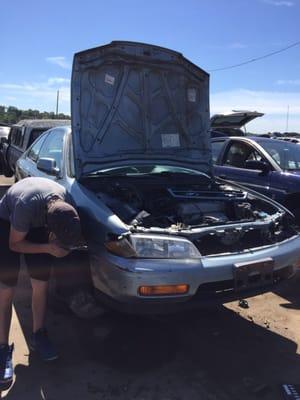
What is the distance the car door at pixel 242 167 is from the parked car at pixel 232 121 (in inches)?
207

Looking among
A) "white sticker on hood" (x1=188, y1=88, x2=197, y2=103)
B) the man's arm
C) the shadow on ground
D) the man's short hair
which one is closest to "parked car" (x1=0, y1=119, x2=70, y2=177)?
"white sticker on hood" (x1=188, y1=88, x2=197, y2=103)

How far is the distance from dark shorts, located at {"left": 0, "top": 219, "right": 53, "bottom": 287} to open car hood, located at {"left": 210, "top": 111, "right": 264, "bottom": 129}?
9.91 metres

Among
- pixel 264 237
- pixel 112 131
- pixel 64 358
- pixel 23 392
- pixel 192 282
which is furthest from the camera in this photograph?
pixel 112 131

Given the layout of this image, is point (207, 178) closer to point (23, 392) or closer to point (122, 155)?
point (122, 155)

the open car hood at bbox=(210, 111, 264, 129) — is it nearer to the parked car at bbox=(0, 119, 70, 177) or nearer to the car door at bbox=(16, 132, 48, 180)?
the parked car at bbox=(0, 119, 70, 177)

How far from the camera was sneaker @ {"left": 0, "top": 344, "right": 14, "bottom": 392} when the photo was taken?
2893 mm

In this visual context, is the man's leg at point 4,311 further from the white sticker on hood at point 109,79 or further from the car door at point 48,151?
the white sticker on hood at point 109,79

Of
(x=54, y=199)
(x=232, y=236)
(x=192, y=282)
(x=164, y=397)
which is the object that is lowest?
(x=164, y=397)

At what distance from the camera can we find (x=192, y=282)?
3078 millimetres

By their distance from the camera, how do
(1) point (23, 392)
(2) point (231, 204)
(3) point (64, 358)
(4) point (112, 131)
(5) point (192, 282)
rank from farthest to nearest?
(4) point (112, 131)
(2) point (231, 204)
(3) point (64, 358)
(5) point (192, 282)
(1) point (23, 392)

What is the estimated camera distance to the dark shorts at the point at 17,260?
10.3 feet

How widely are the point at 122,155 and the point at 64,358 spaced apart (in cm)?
213

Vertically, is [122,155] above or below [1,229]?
above

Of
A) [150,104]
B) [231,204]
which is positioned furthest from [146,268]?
[150,104]
